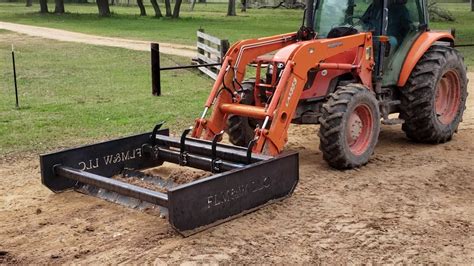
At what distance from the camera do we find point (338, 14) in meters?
8.19

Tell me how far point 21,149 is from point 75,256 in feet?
12.7

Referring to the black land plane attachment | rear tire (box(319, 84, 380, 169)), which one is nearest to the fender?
rear tire (box(319, 84, 380, 169))

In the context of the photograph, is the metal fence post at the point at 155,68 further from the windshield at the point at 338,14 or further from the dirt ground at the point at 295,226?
the dirt ground at the point at 295,226

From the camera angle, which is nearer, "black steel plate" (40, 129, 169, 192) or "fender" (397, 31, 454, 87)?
"black steel plate" (40, 129, 169, 192)

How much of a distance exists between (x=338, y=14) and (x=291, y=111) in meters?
2.15

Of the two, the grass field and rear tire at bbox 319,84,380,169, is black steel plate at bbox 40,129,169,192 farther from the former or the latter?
the grass field

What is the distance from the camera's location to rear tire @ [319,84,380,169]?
679cm

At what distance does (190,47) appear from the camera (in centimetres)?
2458

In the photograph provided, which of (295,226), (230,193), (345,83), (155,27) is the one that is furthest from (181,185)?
(155,27)

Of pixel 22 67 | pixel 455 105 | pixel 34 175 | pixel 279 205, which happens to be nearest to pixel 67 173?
pixel 34 175

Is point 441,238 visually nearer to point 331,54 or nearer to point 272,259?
point 272,259

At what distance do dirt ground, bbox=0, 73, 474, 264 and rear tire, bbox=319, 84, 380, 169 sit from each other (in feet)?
0.59

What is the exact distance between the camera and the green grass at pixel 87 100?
9.20m

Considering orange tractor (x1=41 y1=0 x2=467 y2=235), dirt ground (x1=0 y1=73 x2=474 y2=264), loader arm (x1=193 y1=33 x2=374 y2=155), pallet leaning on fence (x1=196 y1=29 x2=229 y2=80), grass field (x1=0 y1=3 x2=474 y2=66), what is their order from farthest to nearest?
1. grass field (x1=0 y1=3 x2=474 y2=66)
2. pallet leaning on fence (x1=196 y1=29 x2=229 y2=80)
3. loader arm (x1=193 y1=33 x2=374 y2=155)
4. orange tractor (x1=41 y1=0 x2=467 y2=235)
5. dirt ground (x1=0 y1=73 x2=474 y2=264)
